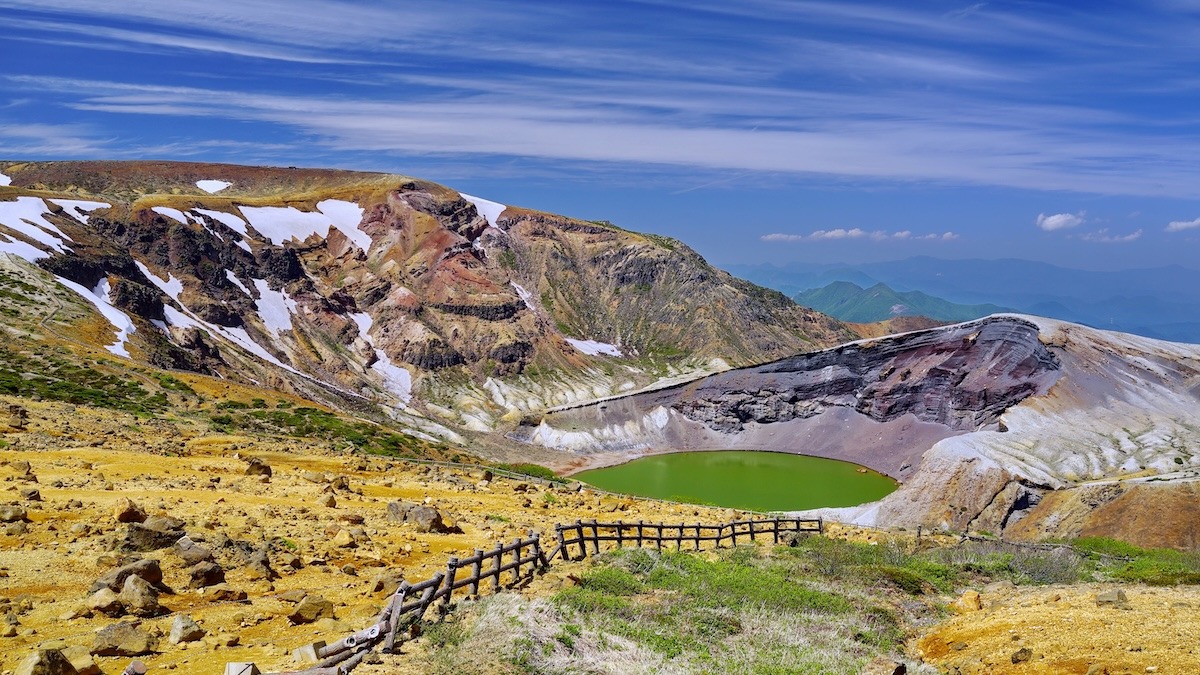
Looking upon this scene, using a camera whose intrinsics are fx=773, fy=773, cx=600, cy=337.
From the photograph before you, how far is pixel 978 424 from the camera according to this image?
70562 millimetres

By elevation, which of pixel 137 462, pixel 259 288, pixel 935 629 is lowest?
pixel 935 629

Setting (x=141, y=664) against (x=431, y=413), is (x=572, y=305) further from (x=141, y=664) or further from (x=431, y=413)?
(x=141, y=664)

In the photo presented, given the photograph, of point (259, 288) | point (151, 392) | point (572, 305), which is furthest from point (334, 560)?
point (572, 305)

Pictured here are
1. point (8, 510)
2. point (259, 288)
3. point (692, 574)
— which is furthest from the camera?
point (259, 288)

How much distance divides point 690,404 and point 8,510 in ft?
247

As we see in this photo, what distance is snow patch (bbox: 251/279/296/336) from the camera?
9931 centimetres

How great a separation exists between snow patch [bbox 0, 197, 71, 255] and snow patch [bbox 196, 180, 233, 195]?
58.8 meters

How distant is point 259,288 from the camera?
4092 inches

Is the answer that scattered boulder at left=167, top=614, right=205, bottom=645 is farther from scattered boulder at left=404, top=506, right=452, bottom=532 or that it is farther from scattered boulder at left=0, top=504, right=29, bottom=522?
scattered boulder at left=404, top=506, right=452, bottom=532

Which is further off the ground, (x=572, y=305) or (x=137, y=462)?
(x=572, y=305)

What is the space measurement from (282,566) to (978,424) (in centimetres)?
6924

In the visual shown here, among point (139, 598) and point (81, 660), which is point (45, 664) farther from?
point (139, 598)

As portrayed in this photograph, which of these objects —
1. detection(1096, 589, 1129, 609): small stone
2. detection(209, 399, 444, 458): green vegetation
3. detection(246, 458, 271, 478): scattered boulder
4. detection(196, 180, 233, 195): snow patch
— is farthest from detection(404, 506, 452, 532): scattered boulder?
detection(196, 180, 233, 195): snow patch

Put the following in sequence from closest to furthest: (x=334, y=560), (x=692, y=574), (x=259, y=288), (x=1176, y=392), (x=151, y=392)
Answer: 1. (x=334, y=560)
2. (x=692, y=574)
3. (x=151, y=392)
4. (x=1176, y=392)
5. (x=259, y=288)
